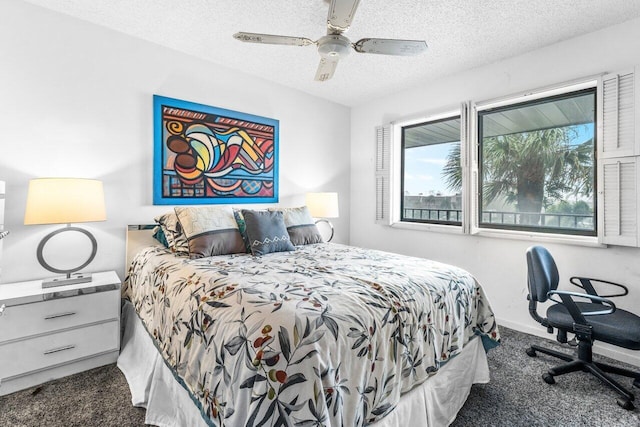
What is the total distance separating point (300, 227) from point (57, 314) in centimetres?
184

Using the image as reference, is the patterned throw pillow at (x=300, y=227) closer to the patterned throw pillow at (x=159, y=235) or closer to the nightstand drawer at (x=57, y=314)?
the patterned throw pillow at (x=159, y=235)

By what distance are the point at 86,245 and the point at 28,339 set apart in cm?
78

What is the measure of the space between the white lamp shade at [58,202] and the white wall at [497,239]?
3.17 m

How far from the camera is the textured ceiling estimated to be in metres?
2.20

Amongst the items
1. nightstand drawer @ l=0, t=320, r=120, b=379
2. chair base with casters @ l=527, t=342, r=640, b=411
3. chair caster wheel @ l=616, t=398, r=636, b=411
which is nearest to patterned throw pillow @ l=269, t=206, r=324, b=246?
nightstand drawer @ l=0, t=320, r=120, b=379

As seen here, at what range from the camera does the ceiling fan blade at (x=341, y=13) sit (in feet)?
5.30

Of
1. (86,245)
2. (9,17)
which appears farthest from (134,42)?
(86,245)

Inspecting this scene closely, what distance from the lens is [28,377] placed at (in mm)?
1877

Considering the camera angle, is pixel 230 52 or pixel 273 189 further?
pixel 273 189

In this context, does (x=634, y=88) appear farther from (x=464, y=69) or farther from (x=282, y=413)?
(x=282, y=413)

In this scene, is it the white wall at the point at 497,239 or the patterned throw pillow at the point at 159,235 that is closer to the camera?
the white wall at the point at 497,239

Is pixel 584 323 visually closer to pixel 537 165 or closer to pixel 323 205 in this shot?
pixel 537 165

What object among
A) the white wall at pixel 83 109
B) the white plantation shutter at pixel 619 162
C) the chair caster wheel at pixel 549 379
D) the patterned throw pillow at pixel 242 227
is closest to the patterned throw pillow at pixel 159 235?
the white wall at pixel 83 109

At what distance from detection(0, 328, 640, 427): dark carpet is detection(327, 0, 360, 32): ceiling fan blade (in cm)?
229
